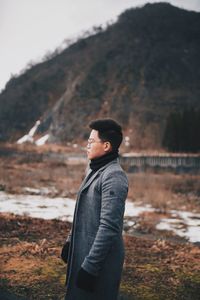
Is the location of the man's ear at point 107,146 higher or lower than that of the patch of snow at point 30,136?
lower

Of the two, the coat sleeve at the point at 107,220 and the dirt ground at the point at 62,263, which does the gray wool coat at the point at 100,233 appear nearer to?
the coat sleeve at the point at 107,220

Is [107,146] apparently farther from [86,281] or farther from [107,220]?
[86,281]

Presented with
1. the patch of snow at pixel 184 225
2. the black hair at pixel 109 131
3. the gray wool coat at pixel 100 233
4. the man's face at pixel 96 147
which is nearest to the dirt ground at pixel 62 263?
the patch of snow at pixel 184 225

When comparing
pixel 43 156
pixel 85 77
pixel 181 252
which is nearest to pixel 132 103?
pixel 85 77

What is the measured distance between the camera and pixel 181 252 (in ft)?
21.7

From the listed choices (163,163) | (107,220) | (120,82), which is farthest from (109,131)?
(120,82)

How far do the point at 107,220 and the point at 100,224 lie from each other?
→ 7 centimetres

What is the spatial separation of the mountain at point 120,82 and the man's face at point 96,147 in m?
52.4

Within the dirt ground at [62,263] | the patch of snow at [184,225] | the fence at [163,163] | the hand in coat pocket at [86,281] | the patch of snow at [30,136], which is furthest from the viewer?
the patch of snow at [30,136]

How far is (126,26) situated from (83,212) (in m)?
97.5

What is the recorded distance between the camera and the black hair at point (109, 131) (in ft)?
8.75

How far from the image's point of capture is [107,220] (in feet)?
7.97

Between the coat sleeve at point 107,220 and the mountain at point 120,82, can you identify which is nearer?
the coat sleeve at point 107,220

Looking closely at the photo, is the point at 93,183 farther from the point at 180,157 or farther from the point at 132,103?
the point at 132,103
